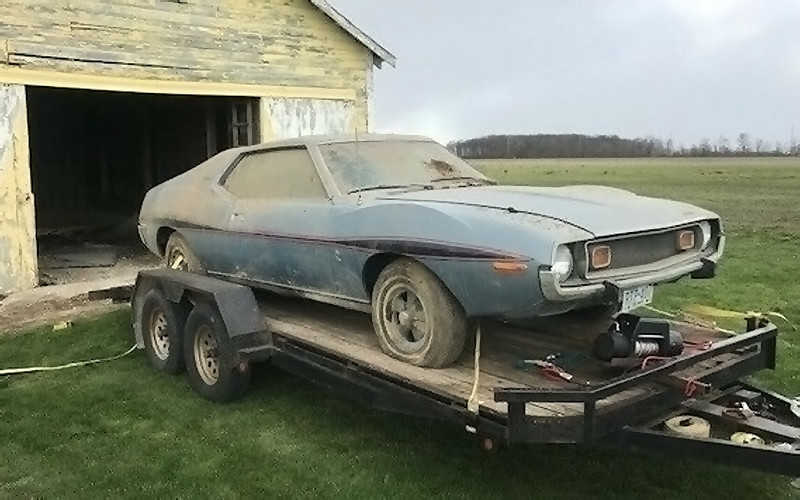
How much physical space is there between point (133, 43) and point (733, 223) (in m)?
13.1

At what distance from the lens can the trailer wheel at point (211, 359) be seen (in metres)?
5.19

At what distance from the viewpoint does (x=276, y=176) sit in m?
5.64

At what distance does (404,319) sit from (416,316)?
87 mm

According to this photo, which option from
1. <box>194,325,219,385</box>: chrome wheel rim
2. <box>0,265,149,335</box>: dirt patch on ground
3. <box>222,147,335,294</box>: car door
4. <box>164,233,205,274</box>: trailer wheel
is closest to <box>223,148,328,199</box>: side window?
<box>222,147,335,294</box>: car door

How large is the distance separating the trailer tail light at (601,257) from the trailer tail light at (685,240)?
0.69 m

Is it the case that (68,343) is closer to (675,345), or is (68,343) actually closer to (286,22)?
(675,345)

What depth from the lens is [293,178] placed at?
215 inches

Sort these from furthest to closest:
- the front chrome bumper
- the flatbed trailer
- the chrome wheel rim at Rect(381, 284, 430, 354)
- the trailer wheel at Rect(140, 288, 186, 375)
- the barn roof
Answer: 1. the barn roof
2. the trailer wheel at Rect(140, 288, 186, 375)
3. the chrome wheel rim at Rect(381, 284, 430, 354)
4. the front chrome bumper
5. the flatbed trailer

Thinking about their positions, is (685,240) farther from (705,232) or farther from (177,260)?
(177,260)

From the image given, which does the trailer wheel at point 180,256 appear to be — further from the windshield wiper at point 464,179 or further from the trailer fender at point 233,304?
the windshield wiper at point 464,179

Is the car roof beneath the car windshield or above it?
above

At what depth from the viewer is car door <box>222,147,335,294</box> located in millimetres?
4984

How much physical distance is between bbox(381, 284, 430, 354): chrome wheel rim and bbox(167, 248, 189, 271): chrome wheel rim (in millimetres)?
2628

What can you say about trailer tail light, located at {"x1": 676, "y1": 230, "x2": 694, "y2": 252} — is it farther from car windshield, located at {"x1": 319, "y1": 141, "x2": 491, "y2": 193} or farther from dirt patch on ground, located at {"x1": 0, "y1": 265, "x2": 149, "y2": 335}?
dirt patch on ground, located at {"x1": 0, "y1": 265, "x2": 149, "y2": 335}
